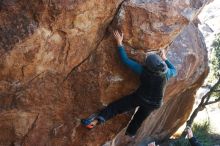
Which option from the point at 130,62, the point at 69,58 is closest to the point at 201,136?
the point at 130,62

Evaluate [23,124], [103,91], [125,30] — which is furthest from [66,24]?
[23,124]

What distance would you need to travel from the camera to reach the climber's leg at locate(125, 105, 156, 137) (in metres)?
8.91

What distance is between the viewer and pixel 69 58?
835 cm

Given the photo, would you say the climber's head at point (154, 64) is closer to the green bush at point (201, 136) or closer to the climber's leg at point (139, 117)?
the climber's leg at point (139, 117)

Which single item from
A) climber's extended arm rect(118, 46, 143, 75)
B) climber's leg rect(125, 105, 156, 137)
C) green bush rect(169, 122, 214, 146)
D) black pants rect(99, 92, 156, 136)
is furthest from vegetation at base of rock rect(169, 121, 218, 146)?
climber's extended arm rect(118, 46, 143, 75)

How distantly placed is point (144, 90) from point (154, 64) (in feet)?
2.65

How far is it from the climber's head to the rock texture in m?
0.49

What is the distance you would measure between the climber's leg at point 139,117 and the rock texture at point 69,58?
0.18m

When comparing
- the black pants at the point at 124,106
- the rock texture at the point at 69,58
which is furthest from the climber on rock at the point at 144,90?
the rock texture at the point at 69,58

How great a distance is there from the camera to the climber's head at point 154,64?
790 centimetres

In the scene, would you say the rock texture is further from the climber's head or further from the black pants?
the climber's head

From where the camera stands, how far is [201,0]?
29.2ft

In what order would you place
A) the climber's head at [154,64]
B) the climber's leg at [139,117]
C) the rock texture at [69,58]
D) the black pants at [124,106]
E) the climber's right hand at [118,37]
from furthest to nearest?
the climber's leg at [139,117]
the black pants at [124,106]
the climber's right hand at [118,37]
the climber's head at [154,64]
the rock texture at [69,58]

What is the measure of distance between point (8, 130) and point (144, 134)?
5797 millimetres
